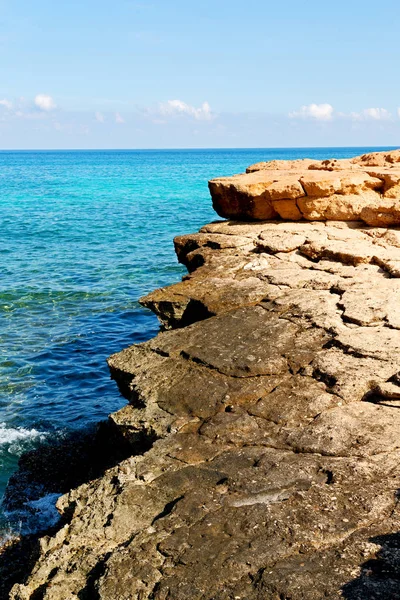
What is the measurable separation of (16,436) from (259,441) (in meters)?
5.96

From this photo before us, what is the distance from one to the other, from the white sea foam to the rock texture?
16.7ft

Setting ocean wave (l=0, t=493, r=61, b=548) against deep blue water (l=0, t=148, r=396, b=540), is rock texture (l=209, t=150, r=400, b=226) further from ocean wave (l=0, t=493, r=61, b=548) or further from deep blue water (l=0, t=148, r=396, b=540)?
ocean wave (l=0, t=493, r=61, b=548)

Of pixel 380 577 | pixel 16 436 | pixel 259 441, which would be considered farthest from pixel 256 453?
pixel 16 436

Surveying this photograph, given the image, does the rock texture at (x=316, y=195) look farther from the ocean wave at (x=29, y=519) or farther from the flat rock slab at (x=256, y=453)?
the ocean wave at (x=29, y=519)

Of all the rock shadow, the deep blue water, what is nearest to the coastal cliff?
the rock shadow

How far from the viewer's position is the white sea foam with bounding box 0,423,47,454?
402 inches

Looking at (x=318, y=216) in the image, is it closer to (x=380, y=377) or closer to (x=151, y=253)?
(x=380, y=377)

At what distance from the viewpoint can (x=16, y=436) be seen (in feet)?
34.7

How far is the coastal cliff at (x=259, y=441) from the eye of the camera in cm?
439

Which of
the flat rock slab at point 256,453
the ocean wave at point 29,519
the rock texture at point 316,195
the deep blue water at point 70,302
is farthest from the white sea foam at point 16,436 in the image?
the rock texture at point 316,195

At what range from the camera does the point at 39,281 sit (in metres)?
20.6

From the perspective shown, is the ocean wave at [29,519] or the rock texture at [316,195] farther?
the rock texture at [316,195]

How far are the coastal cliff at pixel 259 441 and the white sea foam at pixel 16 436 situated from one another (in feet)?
9.51

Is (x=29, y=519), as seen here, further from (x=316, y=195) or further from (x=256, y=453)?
(x=316, y=195)
